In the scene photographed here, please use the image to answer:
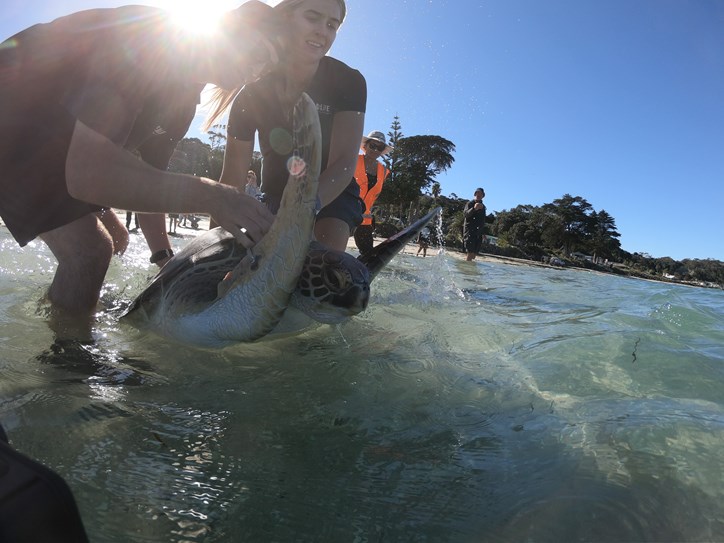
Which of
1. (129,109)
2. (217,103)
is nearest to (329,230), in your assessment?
(217,103)

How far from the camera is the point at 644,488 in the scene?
1.12 meters

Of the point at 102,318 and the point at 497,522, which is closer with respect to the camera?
the point at 497,522

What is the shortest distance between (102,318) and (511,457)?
6.85 ft

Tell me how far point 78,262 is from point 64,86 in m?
0.93

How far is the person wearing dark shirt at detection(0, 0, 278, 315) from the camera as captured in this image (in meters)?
1.33

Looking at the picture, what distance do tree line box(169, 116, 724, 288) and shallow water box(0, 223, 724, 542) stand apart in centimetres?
2224

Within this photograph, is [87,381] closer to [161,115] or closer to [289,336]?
[289,336]

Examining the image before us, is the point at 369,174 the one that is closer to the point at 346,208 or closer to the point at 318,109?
the point at 346,208

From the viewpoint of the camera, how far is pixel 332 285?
5.59ft

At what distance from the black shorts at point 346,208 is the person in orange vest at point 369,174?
386cm

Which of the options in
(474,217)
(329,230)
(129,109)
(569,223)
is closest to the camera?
(129,109)

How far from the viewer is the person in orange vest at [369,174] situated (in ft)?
23.4

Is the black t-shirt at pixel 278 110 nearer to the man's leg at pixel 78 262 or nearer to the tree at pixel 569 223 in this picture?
the man's leg at pixel 78 262

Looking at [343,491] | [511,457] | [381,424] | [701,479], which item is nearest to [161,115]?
[381,424]
